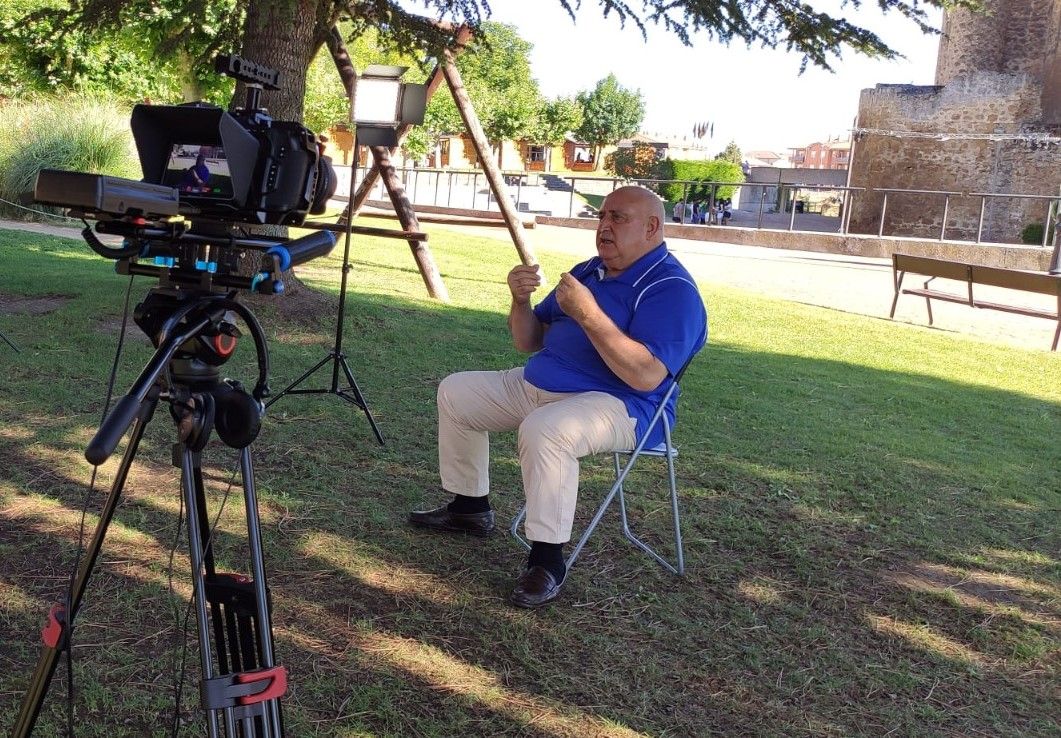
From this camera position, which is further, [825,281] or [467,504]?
[825,281]

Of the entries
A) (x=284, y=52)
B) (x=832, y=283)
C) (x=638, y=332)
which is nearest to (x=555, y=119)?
(x=832, y=283)

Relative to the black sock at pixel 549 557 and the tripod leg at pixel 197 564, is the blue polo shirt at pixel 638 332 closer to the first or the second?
the black sock at pixel 549 557

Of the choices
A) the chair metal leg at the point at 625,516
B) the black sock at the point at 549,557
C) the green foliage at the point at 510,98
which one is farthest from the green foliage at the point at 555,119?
the black sock at the point at 549,557

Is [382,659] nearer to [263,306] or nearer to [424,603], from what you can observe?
[424,603]

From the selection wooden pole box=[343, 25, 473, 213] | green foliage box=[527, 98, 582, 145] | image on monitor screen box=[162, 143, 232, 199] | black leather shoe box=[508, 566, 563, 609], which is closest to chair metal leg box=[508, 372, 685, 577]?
black leather shoe box=[508, 566, 563, 609]

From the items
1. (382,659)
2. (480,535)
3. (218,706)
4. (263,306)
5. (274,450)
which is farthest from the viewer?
(263,306)

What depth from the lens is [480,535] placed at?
12.9ft

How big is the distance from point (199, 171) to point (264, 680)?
3.00ft

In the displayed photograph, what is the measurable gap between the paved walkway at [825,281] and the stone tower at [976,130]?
7908mm

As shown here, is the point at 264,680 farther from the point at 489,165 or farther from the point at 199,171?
the point at 489,165

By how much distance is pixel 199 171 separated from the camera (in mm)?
1824

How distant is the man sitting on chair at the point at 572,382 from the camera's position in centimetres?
336

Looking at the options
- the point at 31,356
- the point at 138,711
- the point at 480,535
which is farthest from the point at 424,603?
the point at 31,356

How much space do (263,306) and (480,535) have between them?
438 cm
